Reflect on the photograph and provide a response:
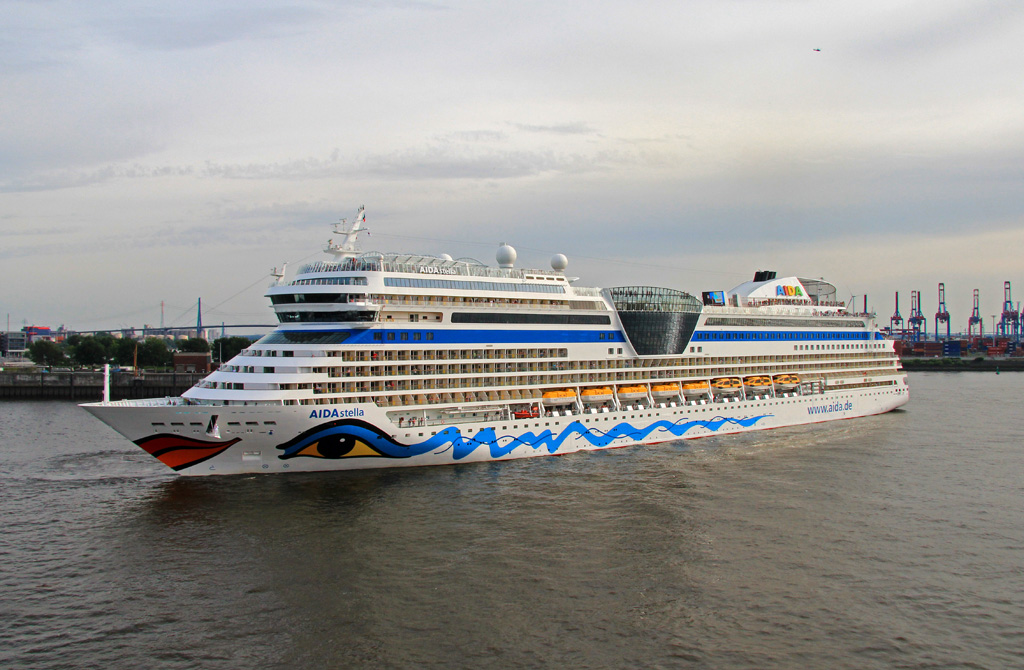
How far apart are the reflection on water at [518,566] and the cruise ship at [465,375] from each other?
168cm

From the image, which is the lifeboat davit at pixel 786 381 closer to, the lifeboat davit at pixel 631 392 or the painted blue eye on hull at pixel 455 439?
the painted blue eye on hull at pixel 455 439

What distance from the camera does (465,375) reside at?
31.8m

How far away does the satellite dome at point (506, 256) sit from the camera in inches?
1467

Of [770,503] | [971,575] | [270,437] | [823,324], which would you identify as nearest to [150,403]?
[270,437]

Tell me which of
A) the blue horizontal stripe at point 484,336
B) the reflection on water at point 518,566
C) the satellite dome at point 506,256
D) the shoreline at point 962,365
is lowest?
the reflection on water at point 518,566

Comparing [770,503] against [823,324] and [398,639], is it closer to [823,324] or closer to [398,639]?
[398,639]

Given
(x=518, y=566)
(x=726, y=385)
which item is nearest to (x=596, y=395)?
(x=726, y=385)

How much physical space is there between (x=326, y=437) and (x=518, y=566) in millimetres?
11741

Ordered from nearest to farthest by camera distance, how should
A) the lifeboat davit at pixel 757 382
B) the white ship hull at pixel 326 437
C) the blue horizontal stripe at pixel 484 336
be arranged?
1. the white ship hull at pixel 326 437
2. the blue horizontal stripe at pixel 484 336
3. the lifeboat davit at pixel 757 382

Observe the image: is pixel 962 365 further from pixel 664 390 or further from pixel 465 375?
pixel 465 375

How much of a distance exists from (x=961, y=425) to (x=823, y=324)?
1079 cm

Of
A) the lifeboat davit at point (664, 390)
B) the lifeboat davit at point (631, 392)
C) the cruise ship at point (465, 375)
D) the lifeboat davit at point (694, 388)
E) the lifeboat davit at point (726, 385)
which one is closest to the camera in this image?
the cruise ship at point (465, 375)

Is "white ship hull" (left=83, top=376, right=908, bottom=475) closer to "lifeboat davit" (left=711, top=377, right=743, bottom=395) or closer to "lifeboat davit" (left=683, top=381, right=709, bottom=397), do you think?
"lifeboat davit" (left=683, top=381, right=709, bottom=397)

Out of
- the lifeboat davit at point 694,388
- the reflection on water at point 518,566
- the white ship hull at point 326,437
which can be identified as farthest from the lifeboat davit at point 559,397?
the lifeboat davit at point 694,388
